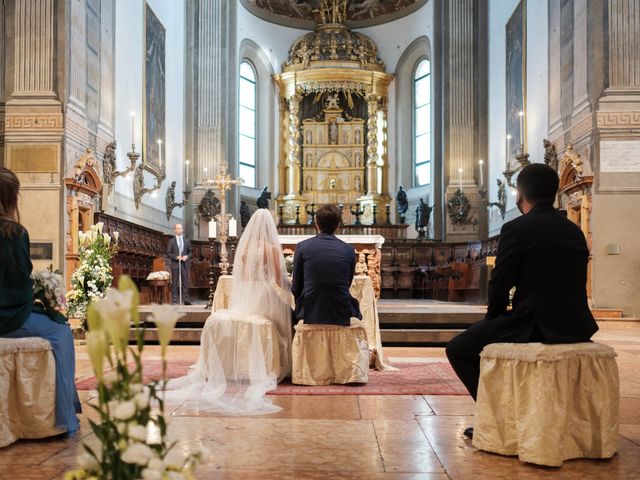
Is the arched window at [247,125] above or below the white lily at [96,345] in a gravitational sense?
above

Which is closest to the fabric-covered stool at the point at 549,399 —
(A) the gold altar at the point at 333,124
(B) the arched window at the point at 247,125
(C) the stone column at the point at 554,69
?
(C) the stone column at the point at 554,69

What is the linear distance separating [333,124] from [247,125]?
117 inches

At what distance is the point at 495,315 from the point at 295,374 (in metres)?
2.54

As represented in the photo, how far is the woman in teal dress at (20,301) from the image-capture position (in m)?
3.66

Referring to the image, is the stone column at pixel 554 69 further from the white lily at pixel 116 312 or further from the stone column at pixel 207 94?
the white lily at pixel 116 312

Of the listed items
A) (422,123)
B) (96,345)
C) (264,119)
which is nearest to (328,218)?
(96,345)

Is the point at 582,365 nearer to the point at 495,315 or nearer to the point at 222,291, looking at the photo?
the point at 495,315

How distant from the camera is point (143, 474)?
140cm

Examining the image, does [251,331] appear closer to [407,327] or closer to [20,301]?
[20,301]

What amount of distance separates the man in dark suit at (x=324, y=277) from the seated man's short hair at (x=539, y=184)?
2344mm

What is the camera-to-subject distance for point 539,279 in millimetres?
3584

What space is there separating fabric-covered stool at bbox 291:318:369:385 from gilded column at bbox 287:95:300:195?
18.4 m

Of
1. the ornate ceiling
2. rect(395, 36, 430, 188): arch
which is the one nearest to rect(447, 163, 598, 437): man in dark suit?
rect(395, 36, 430, 188): arch

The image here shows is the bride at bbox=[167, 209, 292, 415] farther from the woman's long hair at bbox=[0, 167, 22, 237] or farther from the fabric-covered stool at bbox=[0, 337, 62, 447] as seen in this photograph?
the woman's long hair at bbox=[0, 167, 22, 237]
